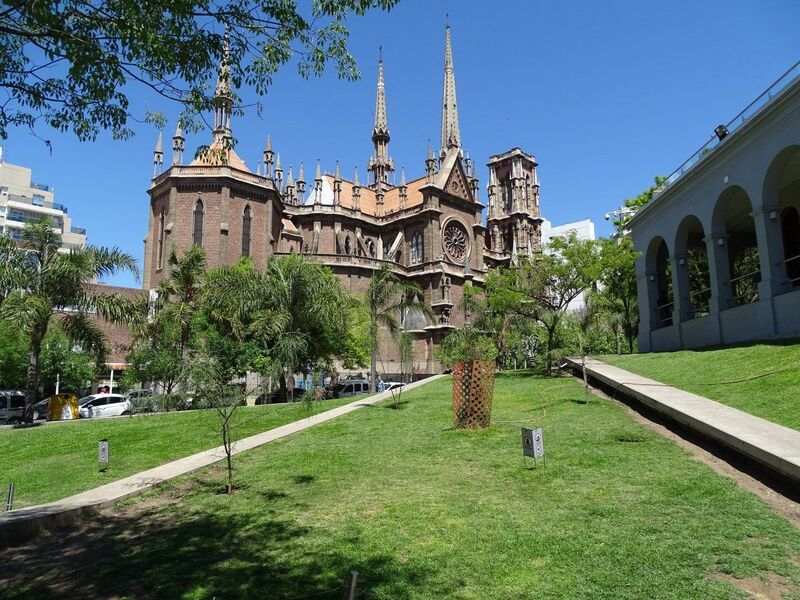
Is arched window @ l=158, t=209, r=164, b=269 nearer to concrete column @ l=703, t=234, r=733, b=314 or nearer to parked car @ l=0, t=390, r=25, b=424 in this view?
parked car @ l=0, t=390, r=25, b=424

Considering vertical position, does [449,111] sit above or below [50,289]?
above

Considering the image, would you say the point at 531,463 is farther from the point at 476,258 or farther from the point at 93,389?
the point at 476,258

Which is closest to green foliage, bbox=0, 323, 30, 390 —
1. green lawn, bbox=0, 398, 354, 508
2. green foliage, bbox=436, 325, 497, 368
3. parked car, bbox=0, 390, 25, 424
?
parked car, bbox=0, 390, 25, 424

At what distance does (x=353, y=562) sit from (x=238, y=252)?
138ft

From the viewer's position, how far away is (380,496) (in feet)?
24.6

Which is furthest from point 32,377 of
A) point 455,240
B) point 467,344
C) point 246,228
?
point 455,240

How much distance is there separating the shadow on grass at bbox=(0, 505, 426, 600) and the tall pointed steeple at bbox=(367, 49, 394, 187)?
68.4 metres

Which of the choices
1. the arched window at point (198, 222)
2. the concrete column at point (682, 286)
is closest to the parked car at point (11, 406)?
the arched window at point (198, 222)

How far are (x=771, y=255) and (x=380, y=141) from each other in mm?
64149

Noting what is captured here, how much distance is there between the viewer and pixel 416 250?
5909 centimetres

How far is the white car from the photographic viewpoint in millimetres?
28188

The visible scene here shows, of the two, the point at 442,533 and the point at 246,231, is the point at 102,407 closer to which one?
the point at 246,231

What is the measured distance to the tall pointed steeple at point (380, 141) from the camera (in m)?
74.8

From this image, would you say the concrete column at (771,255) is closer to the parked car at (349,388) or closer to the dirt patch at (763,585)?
the dirt patch at (763,585)
